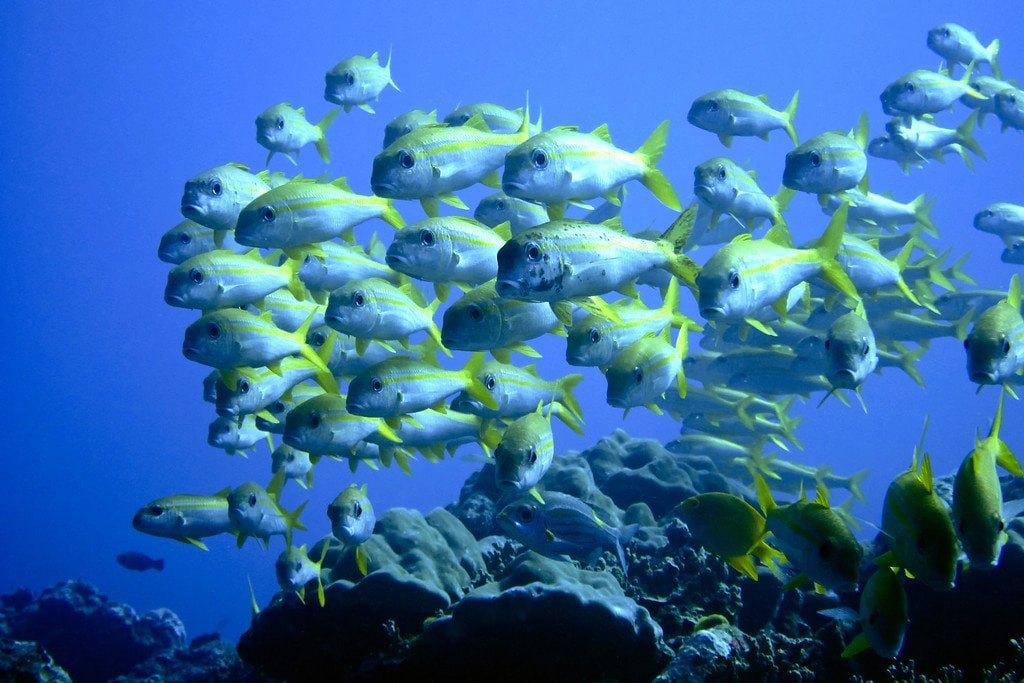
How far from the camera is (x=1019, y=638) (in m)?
4.85

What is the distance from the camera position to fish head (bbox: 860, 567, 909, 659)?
9.96ft

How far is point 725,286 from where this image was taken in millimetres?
3971

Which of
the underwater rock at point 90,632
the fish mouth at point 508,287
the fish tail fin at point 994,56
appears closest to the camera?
the fish mouth at point 508,287

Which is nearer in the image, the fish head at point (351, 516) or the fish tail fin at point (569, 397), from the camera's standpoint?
the fish tail fin at point (569, 397)

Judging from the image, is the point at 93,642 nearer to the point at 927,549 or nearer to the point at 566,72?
the point at 927,549

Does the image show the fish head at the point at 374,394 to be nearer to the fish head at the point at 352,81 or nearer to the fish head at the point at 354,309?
the fish head at the point at 354,309

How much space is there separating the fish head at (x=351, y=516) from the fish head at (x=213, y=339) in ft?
4.91

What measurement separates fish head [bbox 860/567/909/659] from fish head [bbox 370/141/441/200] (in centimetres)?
342

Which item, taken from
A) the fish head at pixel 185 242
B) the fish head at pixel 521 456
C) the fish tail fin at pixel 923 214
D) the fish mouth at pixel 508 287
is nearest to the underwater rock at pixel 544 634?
the fish head at pixel 521 456

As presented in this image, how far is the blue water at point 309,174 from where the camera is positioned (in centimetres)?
8588

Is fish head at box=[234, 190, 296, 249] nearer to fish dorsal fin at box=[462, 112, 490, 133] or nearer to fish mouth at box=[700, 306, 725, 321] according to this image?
fish dorsal fin at box=[462, 112, 490, 133]

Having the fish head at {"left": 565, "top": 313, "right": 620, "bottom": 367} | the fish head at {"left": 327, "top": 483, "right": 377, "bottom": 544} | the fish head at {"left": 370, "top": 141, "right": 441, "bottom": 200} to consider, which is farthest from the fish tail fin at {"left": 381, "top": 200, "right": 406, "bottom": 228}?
the fish head at {"left": 327, "top": 483, "right": 377, "bottom": 544}

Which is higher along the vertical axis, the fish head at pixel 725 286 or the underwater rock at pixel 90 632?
the underwater rock at pixel 90 632

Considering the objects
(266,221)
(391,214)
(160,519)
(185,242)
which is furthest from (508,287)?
(160,519)
